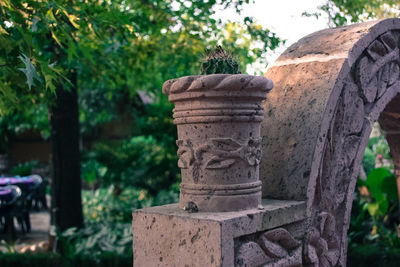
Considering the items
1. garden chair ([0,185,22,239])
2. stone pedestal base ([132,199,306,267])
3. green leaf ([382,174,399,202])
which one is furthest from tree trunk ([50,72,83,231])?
green leaf ([382,174,399,202])

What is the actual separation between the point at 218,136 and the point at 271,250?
2.23ft

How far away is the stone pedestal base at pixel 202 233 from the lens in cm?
206

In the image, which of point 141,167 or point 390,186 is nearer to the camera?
point 390,186

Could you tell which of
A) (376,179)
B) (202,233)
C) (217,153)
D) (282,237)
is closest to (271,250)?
(282,237)

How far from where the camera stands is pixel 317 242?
8.87 ft

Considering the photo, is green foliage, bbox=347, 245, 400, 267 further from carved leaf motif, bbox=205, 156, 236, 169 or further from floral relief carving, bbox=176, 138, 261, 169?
carved leaf motif, bbox=205, 156, 236, 169

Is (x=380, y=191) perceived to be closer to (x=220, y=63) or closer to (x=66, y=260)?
(x=66, y=260)

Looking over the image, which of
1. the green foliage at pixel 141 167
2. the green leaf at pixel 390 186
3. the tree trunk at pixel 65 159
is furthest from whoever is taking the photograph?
the green foliage at pixel 141 167

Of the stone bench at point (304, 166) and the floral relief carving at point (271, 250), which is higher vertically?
the stone bench at point (304, 166)

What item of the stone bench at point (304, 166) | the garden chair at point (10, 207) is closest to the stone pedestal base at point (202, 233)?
the stone bench at point (304, 166)

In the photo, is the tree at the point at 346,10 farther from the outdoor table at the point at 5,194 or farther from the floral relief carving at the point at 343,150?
the outdoor table at the point at 5,194

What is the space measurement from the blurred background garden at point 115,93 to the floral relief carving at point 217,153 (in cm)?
59

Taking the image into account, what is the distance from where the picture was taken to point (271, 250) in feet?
7.66

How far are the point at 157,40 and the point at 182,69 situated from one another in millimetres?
767
